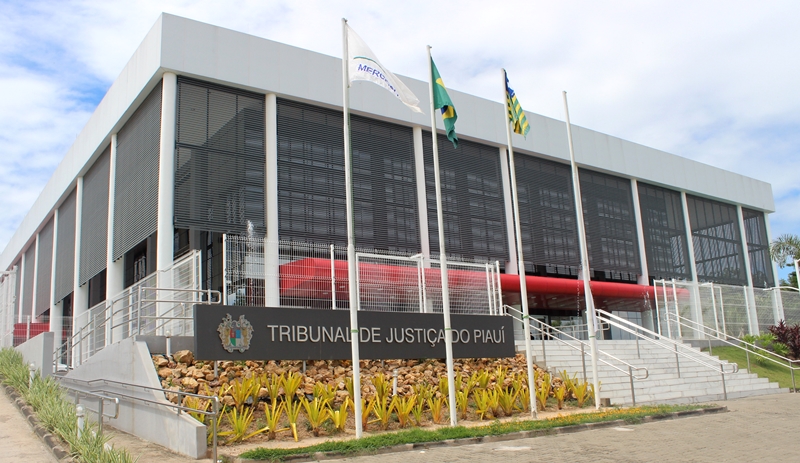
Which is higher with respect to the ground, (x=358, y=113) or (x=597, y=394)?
(x=358, y=113)

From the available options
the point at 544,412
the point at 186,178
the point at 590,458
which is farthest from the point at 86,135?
the point at 590,458

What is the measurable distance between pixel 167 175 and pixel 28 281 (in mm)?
25398

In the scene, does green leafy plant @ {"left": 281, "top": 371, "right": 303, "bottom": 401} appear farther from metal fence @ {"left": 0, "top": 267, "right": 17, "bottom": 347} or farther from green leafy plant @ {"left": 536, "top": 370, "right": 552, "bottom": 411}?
metal fence @ {"left": 0, "top": 267, "right": 17, "bottom": 347}

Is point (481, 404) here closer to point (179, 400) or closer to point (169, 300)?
point (179, 400)

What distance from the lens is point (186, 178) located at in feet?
71.8

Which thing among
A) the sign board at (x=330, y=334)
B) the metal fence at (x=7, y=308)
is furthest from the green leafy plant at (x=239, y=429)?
the metal fence at (x=7, y=308)

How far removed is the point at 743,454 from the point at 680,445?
966 millimetres

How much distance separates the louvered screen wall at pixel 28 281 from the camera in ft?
132

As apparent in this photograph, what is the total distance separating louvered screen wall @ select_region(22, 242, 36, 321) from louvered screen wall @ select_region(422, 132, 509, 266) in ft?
80.7

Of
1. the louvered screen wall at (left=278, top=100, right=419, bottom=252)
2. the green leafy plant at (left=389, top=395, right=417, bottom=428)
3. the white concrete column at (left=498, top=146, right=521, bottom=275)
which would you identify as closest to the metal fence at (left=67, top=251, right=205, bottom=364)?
the green leafy plant at (left=389, top=395, right=417, bottom=428)

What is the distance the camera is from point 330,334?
15.7m

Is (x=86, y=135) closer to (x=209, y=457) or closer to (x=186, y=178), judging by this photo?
(x=186, y=178)

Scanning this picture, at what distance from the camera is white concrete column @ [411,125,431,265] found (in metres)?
26.6

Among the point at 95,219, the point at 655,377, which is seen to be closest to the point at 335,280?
the point at 655,377
